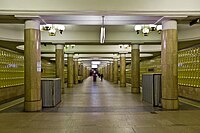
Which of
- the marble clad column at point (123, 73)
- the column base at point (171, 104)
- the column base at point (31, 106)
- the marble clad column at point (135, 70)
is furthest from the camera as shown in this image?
the marble clad column at point (123, 73)

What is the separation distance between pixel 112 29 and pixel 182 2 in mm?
5809

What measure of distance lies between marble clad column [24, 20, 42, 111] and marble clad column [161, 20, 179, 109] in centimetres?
482

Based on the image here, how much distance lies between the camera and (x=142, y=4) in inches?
326

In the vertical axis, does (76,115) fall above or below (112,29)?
below

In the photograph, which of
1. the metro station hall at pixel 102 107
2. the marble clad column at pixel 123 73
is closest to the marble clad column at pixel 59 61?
the metro station hall at pixel 102 107

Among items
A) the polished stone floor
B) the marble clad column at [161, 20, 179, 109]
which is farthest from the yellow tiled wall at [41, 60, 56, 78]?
the marble clad column at [161, 20, 179, 109]

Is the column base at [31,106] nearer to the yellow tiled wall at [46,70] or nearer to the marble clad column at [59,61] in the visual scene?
the marble clad column at [59,61]

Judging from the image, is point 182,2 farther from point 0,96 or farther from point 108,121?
point 0,96

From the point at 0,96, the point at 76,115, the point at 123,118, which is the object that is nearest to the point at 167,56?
the point at 123,118

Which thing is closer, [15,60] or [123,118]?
[123,118]

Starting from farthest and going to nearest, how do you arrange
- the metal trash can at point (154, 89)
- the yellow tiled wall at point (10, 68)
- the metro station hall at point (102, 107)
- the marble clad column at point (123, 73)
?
the marble clad column at point (123, 73) < the yellow tiled wall at point (10, 68) < the metal trash can at point (154, 89) < the metro station hall at point (102, 107)

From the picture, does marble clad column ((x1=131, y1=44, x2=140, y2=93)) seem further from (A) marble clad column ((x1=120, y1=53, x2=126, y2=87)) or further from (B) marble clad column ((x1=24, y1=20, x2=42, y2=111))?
(B) marble clad column ((x1=24, y1=20, x2=42, y2=111))

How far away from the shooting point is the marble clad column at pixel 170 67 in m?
8.80

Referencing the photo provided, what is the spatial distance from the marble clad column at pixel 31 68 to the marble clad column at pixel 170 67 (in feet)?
15.8
